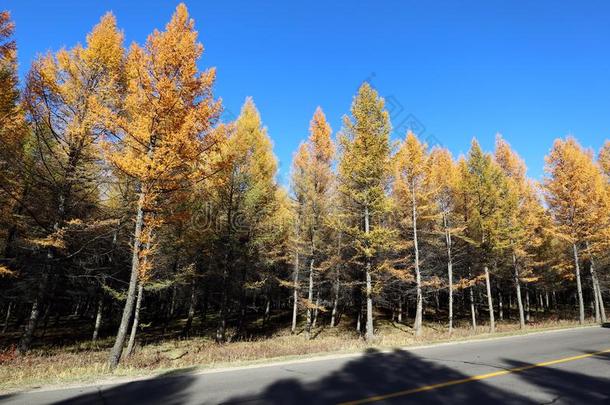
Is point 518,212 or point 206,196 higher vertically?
point 518,212

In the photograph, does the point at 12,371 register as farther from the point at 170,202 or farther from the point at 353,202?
the point at 353,202

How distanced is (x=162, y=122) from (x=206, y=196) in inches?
419

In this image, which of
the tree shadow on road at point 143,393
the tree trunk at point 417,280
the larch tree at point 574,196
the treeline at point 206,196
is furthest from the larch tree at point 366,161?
the larch tree at point 574,196

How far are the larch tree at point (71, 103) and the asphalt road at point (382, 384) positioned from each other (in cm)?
948

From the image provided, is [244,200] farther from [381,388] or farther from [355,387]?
[381,388]

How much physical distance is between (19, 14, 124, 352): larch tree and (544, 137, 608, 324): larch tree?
29.7 meters

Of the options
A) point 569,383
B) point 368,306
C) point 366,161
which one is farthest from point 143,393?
point 366,161

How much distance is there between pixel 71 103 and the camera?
14.8 m

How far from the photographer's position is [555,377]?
7.97 meters

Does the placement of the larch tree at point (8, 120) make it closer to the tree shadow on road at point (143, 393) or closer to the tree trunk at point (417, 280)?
the tree shadow on road at point (143, 393)

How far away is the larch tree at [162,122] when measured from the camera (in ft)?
37.1

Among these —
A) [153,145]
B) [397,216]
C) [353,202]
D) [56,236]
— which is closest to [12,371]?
[56,236]

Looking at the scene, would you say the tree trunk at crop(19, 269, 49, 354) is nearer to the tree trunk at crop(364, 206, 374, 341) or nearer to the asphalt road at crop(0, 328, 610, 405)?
the asphalt road at crop(0, 328, 610, 405)

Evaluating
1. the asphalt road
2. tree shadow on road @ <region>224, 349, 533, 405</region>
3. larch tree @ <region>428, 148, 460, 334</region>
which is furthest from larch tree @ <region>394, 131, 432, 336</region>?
tree shadow on road @ <region>224, 349, 533, 405</region>
